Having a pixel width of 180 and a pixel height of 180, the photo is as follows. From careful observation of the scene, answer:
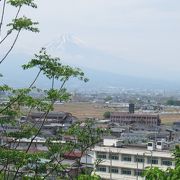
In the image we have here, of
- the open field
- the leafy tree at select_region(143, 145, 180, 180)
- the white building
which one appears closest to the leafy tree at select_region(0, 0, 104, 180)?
the leafy tree at select_region(143, 145, 180, 180)

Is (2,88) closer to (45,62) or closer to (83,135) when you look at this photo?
(45,62)

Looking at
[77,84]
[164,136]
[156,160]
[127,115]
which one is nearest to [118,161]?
[156,160]

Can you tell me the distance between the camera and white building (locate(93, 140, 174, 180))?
13.8 m

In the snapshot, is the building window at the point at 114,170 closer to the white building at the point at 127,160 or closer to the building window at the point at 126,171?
the white building at the point at 127,160

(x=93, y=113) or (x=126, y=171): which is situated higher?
(x=93, y=113)

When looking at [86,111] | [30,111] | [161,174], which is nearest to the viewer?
[161,174]

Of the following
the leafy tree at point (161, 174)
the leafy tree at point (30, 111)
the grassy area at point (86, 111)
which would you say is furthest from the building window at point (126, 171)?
the grassy area at point (86, 111)

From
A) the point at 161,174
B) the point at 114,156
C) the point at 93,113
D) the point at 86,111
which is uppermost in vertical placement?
the point at 161,174

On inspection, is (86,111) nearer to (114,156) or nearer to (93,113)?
(93,113)

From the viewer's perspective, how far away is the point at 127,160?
14.2 meters

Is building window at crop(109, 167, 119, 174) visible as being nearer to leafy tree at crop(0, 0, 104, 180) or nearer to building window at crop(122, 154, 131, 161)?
building window at crop(122, 154, 131, 161)

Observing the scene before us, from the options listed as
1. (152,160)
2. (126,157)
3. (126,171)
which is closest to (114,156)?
(126,157)

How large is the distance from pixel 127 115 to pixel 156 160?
23.7m

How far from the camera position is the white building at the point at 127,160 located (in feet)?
45.3
